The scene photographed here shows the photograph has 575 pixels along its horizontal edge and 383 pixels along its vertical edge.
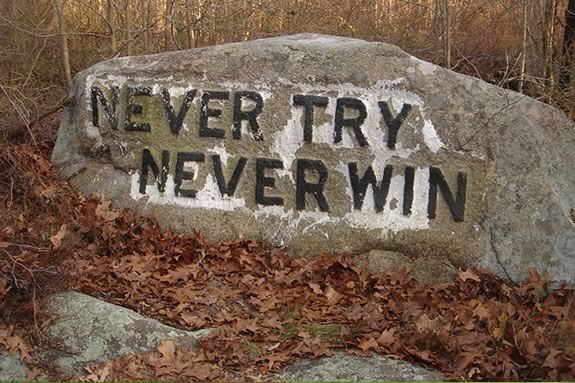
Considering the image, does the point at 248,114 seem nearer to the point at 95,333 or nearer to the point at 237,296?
the point at 237,296

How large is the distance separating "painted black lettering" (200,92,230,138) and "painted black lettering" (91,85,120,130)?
0.82 m

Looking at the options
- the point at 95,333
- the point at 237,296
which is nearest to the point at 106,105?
the point at 237,296

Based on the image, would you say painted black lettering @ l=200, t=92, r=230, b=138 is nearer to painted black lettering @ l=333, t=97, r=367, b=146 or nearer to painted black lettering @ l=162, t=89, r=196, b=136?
painted black lettering @ l=162, t=89, r=196, b=136

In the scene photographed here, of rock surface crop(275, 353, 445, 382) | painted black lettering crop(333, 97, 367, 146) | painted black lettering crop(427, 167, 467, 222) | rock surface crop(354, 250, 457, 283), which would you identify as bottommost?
rock surface crop(275, 353, 445, 382)

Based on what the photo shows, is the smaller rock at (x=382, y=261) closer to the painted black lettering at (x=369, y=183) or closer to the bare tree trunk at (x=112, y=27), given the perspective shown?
the painted black lettering at (x=369, y=183)

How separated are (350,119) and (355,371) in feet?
7.84

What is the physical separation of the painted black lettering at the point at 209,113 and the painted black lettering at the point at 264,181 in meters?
0.43

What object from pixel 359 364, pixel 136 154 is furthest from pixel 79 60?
pixel 359 364

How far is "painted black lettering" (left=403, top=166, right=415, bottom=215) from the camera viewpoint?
581 cm

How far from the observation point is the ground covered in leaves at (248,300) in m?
4.17

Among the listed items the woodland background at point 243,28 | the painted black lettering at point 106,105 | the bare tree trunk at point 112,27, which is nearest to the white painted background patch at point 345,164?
the painted black lettering at point 106,105

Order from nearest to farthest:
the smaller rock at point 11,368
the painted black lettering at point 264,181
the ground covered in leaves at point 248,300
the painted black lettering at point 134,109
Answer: the smaller rock at point 11,368
the ground covered in leaves at point 248,300
the painted black lettering at point 264,181
the painted black lettering at point 134,109

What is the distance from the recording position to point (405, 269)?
5.60m

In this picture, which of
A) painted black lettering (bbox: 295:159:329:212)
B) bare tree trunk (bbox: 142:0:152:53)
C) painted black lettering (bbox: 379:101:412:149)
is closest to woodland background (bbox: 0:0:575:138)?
bare tree trunk (bbox: 142:0:152:53)
